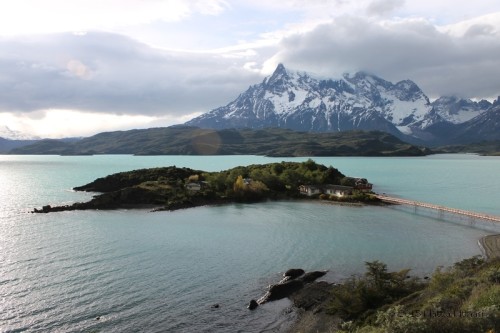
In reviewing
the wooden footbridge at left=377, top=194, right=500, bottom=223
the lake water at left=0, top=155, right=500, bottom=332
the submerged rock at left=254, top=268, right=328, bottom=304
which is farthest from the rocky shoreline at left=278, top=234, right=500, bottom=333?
the wooden footbridge at left=377, top=194, right=500, bottom=223

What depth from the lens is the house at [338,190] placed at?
129 m

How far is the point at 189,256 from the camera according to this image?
201 ft

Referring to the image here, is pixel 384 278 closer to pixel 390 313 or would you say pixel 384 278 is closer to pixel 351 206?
pixel 390 313

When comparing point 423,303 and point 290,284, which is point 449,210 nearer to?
point 290,284

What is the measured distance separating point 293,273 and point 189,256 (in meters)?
17.7

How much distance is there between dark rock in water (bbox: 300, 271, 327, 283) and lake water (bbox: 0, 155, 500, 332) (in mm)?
1041

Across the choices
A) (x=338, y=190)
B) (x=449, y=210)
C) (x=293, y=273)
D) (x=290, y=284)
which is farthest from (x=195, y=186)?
(x=290, y=284)

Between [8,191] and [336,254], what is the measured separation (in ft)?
497

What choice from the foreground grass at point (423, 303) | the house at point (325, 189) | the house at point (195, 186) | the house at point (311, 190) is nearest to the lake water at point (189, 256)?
the foreground grass at point (423, 303)

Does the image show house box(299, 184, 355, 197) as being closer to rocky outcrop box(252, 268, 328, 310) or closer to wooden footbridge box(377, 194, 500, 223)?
wooden footbridge box(377, 194, 500, 223)

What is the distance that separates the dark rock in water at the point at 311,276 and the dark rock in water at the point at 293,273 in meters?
1.08

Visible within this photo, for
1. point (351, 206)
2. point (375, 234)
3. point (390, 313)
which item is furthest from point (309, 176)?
point (390, 313)

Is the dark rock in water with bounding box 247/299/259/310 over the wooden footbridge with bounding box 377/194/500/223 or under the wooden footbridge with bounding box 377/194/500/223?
under

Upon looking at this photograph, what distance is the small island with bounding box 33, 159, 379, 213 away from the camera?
11962 cm
